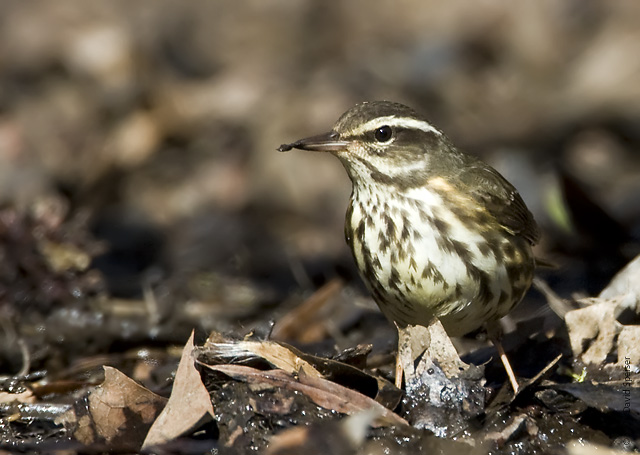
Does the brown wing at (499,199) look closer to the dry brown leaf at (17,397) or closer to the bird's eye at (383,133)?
the bird's eye at (383,133)

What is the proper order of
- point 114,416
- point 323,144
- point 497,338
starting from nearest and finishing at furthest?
point 114,416
point 323,144
point 497,338

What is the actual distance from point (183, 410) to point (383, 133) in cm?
196

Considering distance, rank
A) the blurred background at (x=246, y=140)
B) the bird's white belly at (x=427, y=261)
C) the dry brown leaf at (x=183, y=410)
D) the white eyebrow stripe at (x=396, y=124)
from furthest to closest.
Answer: the blurred background at (x=246, y=140) → the white eyebrow stripe at (x=396, y=124) → the bird's white belly at (x=427, y=261) → the dry brown leaf at (x=183, y=410)

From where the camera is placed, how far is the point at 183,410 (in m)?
5.05

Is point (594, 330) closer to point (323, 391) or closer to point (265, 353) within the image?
point (323, 391)

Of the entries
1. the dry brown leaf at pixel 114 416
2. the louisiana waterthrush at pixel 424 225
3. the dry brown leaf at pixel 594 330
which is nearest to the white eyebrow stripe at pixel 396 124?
the louisiana waterthrush at pixel 424 225

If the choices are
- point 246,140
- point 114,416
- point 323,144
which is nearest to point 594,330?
point 323,144

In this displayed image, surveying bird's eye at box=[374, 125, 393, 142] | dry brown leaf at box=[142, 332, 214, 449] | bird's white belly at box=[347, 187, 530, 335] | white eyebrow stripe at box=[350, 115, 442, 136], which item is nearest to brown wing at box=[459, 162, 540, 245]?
bird's white belly at box=[347, 187, 530, 335]

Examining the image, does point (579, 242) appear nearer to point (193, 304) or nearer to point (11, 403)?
point (193, 304)

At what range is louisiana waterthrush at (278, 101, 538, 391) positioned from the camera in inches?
224

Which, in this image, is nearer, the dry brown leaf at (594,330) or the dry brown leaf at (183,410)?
the dry brown leaf at (183,410)

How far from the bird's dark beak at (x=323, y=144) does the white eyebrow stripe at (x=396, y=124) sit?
0.09 meters

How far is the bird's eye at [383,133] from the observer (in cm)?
602

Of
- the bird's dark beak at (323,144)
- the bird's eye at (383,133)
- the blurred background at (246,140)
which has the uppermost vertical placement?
the bird's eye at (383,133)
